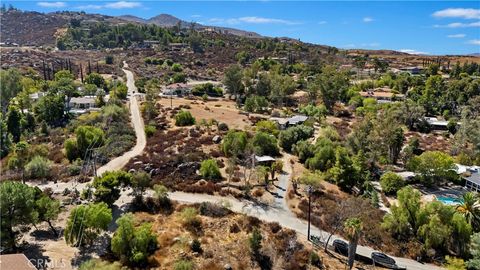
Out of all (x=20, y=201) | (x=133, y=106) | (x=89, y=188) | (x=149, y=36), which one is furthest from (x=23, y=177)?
(x=149, y=36)

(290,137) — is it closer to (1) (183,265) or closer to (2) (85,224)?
(1) (183,265)

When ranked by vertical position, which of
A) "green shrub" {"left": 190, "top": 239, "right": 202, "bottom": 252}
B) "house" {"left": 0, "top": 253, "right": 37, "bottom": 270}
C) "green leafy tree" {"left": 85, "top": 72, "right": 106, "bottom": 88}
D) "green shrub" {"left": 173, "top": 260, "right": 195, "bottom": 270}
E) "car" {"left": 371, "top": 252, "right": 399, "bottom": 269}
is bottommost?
"car" {"left": 371, "top": 252, "right": 399, "bottom": 269}

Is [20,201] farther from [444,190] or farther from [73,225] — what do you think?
[444,190]

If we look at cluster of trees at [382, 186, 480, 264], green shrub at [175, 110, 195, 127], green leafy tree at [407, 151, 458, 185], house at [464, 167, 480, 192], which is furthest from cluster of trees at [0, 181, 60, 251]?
house at [464, 167, 480, 192]

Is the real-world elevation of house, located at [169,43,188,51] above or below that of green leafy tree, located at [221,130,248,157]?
above

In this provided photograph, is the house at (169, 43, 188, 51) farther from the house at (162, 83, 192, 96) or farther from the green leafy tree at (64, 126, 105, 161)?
the green leafy tree at (64, 126, 105, 161)

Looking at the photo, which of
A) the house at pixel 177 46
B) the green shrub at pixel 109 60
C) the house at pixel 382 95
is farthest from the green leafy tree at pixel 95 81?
the house at pixel 177 46
